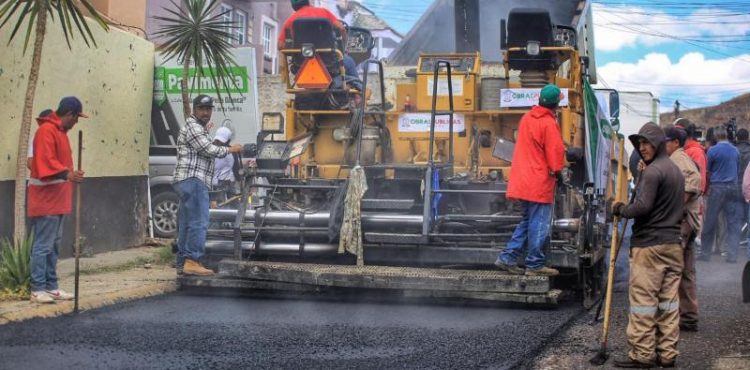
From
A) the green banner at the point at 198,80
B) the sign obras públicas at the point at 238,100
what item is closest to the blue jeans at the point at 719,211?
the green banner at the point at 198,80

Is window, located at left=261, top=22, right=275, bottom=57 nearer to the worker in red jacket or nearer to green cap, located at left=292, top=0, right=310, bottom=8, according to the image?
green cap, located at left=292, top=0, right=310, bottom=8

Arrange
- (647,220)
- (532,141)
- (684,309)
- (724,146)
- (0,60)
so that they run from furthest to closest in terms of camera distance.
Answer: (724,146), (0,60), (532,141), (684,309), (647,220)

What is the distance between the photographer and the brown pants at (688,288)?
6.21 meters

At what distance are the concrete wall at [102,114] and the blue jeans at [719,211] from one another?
744cm

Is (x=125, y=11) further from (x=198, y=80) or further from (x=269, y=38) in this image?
(x=269, y=38)

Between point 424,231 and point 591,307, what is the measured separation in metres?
1.49

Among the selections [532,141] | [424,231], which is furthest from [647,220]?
[424,231]

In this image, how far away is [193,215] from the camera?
7.70 metres

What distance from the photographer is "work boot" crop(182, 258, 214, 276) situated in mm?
7609

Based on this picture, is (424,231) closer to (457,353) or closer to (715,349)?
(457,353)

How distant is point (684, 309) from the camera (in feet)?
20.3

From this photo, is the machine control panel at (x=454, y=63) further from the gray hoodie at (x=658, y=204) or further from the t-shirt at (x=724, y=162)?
the t-shirt at (x=724, y=162)

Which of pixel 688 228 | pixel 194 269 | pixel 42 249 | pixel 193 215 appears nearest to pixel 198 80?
pixel 193 215

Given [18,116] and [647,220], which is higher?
[18,116]
